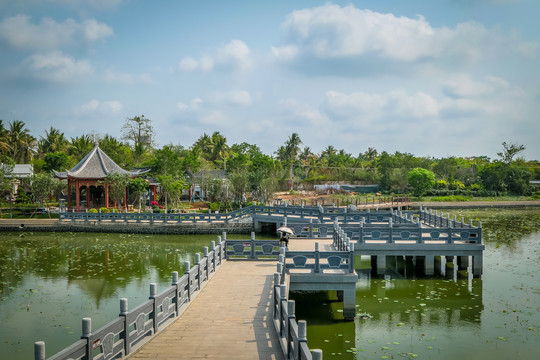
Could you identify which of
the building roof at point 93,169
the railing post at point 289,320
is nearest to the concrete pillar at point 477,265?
the railing post at point 289,320

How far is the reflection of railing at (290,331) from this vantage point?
6.88m

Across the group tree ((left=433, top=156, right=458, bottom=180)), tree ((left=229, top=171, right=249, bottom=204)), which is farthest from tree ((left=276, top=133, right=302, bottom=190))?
tree ((left=229, top=171, right=249, bottom=204))

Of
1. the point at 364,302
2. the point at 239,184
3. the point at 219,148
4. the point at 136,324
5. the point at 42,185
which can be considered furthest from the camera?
the point at 219,148

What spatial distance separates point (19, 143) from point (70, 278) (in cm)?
5860

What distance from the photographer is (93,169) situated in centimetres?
4097

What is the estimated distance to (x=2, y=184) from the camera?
42.1 meters

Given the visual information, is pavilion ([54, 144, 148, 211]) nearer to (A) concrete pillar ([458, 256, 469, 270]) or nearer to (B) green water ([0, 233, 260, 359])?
(B) green water ([0, 233, 260, 359])

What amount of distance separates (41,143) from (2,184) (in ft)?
125

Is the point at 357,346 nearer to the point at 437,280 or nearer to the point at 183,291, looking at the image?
the point at 183,291

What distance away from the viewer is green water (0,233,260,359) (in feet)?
43.6

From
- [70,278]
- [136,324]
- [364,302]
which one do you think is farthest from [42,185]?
[136,324]

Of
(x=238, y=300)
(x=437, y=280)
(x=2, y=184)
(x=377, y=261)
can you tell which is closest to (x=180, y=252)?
(x=377, y=261)

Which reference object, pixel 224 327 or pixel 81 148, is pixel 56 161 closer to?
pixel 81 148

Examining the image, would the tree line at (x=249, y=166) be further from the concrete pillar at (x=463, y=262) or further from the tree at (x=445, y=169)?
the concrete pillar at (x=463, y=262)
